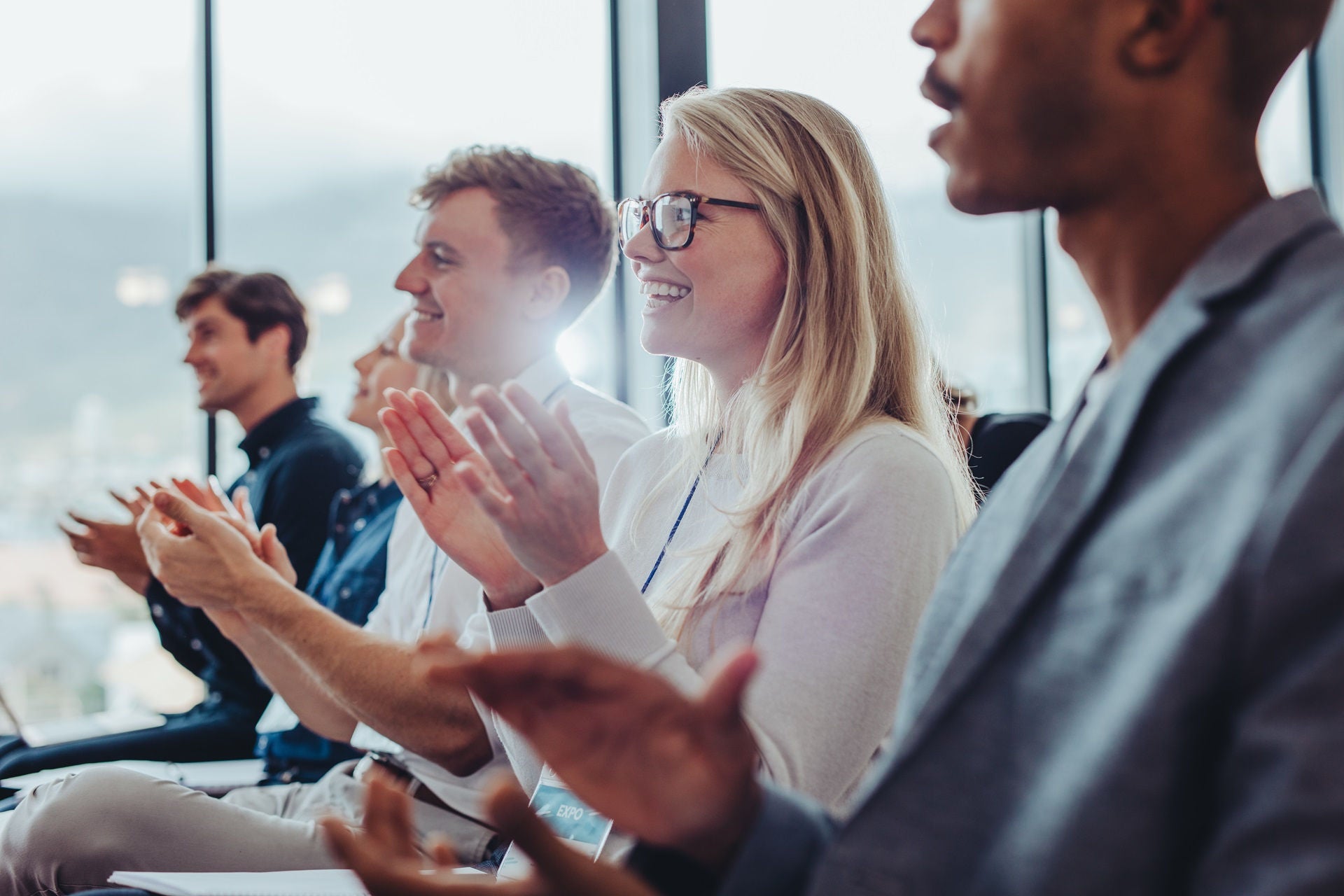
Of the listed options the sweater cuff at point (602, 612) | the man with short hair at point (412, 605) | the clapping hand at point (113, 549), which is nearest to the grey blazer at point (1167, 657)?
the sweater cuff at point (602, 612)

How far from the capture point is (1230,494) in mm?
562

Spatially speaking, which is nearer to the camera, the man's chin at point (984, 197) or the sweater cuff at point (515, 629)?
the man's chin at point (984, 197)

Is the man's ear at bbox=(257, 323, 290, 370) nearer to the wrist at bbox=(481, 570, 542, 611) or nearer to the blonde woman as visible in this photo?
the blonde woman

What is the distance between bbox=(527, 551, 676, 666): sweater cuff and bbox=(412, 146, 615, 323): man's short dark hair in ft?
4.64

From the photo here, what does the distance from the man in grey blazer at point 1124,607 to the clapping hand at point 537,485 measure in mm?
345

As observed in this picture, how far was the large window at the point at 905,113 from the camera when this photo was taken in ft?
12.2

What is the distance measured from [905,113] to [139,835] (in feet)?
11.6

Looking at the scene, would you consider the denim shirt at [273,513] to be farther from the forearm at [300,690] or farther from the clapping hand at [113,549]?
the forearm at [300,690]

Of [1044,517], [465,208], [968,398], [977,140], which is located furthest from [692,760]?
[968,398]

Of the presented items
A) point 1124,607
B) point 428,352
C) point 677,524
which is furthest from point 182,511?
point 1124,607

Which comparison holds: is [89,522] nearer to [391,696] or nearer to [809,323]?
[391,696]

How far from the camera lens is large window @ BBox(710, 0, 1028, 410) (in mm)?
3715

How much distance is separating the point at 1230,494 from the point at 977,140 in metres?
0.29

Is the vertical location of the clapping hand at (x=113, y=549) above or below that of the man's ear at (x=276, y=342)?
below
